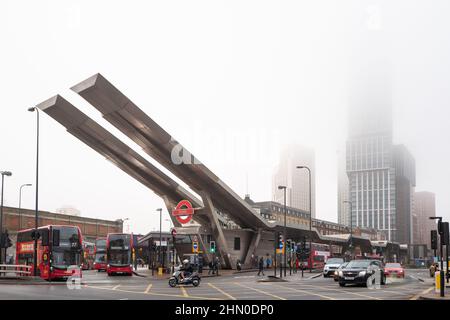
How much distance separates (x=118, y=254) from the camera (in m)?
45.5

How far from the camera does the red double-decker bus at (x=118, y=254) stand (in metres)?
45.2

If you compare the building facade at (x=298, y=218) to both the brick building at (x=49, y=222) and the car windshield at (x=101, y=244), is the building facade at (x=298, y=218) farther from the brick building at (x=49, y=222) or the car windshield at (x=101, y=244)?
the car windshield at (x=101, y=244)

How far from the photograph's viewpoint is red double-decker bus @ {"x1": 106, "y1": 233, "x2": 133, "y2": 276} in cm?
4522

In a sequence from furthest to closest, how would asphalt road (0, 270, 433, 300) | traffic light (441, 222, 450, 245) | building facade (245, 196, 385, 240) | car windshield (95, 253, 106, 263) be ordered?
building facade (245, 196, 385, 240) → car windshield (95, 253, 106, 263) → traffic light (441, 222, 450, 245) → asphalt road (0, 270, 433, 300)

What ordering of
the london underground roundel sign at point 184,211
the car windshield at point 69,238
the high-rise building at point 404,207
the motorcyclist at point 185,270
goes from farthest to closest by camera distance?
the high-rise building at point 404,207
the london underground roundel sign at point 184,211
the car windshield at point 69,238
the motorcyclist at point 185,270

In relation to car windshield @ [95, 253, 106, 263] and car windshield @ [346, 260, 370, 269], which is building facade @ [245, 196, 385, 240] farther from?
car windshield @ [346, 260, 370, 269]

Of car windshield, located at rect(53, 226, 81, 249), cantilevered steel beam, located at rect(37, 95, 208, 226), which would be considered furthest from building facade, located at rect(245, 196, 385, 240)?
car windshield, located at rect(53, 226, 81, 249)

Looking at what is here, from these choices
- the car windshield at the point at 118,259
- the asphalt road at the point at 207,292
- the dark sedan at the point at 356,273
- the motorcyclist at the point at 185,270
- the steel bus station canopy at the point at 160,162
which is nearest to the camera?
the asphalt road at the point at 207,292

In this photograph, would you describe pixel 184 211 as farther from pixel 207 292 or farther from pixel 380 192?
pixel 380 192

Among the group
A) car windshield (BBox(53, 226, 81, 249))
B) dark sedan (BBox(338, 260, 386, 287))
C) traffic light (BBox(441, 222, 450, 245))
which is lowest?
dark sedan (BBox(338, 260, 386, 287))

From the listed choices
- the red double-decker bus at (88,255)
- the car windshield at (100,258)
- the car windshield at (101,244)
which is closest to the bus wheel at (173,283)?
the car windshield at (100,258)
